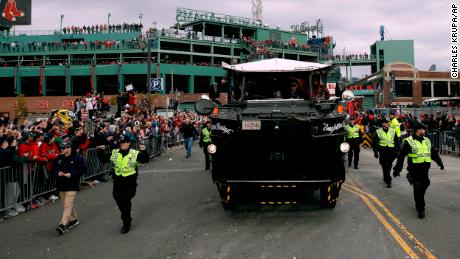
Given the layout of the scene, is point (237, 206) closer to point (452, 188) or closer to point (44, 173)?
point (44, 173)

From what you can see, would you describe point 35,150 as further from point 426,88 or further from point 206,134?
point 426,88

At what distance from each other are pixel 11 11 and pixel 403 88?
64.6 m

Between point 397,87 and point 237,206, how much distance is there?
215 ft

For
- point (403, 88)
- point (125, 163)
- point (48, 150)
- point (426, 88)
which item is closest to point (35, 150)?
point (48, 150)

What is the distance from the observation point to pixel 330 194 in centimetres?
831

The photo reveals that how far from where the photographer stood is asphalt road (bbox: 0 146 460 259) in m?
6.25

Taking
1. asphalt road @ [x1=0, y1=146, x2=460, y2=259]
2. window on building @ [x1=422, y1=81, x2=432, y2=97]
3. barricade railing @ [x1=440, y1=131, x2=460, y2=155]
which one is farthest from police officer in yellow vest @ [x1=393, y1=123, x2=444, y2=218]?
window on building @ [x1=422, y1=81, x2=432, y2=97]

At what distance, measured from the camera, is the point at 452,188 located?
35.6 ft

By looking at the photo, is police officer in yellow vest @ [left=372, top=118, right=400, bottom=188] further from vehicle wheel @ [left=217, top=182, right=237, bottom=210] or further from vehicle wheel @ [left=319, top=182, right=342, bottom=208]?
vehicle wheel @ [left=217, top=182, right=237, bottom=210]

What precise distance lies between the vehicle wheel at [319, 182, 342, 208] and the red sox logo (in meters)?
13.2

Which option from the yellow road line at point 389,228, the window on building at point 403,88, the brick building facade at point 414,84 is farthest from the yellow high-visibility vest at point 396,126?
the window on building at point 403,88

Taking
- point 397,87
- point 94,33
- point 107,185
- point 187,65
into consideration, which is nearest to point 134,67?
point 187,65

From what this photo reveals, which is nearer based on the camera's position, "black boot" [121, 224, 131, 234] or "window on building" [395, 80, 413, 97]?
"black boot" [121, 224, 131, 234]

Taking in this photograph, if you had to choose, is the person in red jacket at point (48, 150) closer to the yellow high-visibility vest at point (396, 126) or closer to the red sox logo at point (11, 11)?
the red sox logo at point (11, 11)
